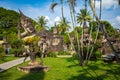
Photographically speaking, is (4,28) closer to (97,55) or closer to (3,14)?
(3,14)

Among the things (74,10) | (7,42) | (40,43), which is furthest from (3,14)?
(74,10)

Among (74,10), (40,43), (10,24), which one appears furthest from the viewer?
(10,24)

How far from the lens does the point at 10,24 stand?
7906 centimetres

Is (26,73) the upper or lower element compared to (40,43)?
lower

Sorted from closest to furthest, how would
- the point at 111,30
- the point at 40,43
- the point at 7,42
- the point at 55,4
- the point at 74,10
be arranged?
1. the point at 55,4
2. the point at 74,10
3. the point at 40,43
4. the point at 7,42
5. the point at 111,30

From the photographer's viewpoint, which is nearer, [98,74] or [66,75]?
[66,75]

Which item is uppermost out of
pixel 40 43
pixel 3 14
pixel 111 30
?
pixel 3 14

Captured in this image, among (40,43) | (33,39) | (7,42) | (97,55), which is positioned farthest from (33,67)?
(7,42)

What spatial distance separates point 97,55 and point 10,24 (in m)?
54.2

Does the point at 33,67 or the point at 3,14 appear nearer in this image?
the point at 33,67

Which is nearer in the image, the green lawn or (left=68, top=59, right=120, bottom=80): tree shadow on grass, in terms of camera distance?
(left=68, top=59, right=120, bottom=80): tree shadow on grass

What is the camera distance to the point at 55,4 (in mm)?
19703

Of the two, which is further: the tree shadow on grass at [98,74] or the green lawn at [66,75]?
the green lawn at [66,75]

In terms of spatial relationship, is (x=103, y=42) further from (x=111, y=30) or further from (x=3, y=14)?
(x=3, y=14)
